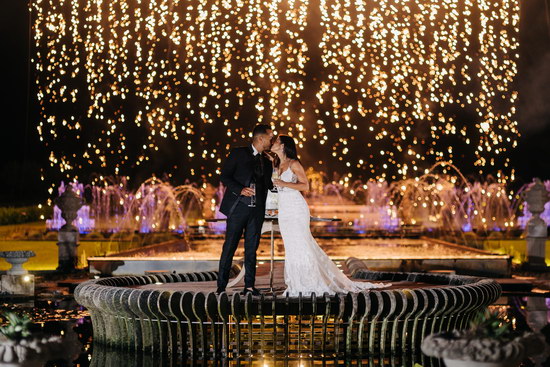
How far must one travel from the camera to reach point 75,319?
11.7 meters

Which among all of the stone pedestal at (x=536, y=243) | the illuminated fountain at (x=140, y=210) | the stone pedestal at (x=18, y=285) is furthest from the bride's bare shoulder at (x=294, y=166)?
the illuminated fountain at (x=140, y=210)

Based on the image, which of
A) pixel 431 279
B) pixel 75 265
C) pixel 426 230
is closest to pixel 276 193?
pixel 431 279

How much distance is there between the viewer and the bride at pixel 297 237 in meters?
10.0

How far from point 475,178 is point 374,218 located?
17160mm

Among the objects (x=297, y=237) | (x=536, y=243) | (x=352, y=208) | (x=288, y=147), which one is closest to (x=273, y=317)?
(x=297, y=237)

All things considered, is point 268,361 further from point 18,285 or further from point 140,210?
point 140,210

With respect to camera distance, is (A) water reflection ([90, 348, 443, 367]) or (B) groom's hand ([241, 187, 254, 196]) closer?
(A) water reflection ([90, 348, 443, 367])

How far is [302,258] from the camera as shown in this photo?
10.1m

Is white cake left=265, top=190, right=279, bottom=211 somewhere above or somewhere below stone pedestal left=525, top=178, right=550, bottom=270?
above

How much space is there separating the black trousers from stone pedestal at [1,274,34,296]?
17.9ft

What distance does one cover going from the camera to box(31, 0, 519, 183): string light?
110 ft

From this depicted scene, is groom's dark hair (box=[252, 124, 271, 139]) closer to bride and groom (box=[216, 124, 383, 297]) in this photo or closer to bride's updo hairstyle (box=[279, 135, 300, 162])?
bride and groom (box=[216, 124, 383, 297])

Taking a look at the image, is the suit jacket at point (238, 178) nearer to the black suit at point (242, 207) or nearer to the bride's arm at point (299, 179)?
the black suit at point (242, 207)

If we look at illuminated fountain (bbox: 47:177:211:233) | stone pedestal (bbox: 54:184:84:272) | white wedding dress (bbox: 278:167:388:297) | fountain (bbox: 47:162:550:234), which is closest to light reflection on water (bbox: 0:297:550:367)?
white wedding dress (bbox: 278:167:388:297)
